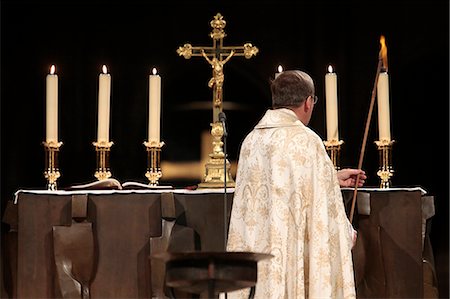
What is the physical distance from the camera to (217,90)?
611cm

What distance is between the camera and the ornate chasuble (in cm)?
507

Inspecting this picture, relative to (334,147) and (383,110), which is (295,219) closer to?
(334,147)

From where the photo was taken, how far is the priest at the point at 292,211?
508 centimetres

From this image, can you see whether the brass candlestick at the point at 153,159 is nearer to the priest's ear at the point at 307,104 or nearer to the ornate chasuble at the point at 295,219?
the ornate chasuble at the point at 295,219

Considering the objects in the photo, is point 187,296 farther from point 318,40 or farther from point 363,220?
point 318,40

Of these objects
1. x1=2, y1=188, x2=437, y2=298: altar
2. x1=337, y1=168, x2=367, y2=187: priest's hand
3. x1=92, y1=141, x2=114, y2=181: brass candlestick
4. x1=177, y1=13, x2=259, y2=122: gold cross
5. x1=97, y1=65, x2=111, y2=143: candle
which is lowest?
x1=2, y1=188, x2=437, y2=298: altar

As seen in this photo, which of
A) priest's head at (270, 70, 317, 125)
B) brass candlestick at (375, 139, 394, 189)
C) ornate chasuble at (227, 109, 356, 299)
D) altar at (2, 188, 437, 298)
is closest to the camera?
ornate chasuble at (227, 109, 356, 299)

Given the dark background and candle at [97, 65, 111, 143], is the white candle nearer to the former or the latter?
candle at [97, 65, 111, 143]

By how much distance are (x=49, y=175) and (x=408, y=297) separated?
1999mm

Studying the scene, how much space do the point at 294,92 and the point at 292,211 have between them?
577mm

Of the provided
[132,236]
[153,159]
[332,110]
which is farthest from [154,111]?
[332,110]

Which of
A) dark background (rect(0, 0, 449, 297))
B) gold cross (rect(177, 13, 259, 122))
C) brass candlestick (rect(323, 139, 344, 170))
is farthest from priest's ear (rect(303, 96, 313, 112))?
dark background (rect(0, 0, 449, 297))

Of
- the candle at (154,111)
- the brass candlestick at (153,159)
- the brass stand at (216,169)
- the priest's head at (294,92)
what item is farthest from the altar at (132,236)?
the priest's head at (294,92)

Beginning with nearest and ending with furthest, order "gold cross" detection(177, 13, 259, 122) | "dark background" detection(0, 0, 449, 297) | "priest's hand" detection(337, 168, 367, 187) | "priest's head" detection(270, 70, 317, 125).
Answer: "priest's head" detection(270, 70, 317, 125), "priest's hand" detection(337, 168, 367, 187), "gold cross" detection(177, 13, 259, 122), "dark background" detection(0, 0, 449, 297)
